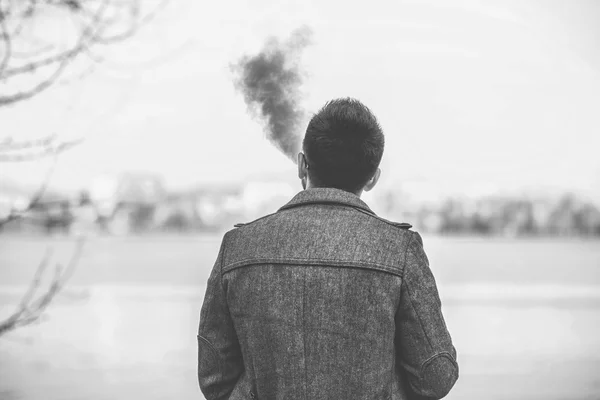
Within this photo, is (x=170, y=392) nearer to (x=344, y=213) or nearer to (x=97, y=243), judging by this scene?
(x=344, y=213)

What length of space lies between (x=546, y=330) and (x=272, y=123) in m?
16.0

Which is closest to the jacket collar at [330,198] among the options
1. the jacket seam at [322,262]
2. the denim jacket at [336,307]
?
the denim jacket at [336,307]

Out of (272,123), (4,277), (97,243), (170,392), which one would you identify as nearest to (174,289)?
(4,277)

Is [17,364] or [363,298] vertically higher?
[363,298]

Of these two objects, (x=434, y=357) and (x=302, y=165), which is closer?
(x=434, y=357)

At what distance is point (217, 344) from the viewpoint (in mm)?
1729

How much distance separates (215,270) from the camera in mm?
1729

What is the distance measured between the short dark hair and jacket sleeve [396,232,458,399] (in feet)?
0.71

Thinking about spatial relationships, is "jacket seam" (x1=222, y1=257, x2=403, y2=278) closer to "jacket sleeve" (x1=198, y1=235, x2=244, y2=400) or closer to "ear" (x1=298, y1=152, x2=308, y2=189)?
"jacket sleeve" (x1=198, y1=235, x2=244, y2=400)

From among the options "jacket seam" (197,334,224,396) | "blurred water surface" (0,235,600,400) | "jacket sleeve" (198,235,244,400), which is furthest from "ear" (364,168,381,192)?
"blurred water surface" (0,235,600,400)

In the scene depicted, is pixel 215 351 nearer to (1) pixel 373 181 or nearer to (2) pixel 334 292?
(2) pixel 334 292

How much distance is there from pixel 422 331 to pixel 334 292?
0.76ft

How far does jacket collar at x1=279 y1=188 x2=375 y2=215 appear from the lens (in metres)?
1.63

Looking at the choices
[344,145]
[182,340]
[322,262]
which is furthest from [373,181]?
[182,340]
